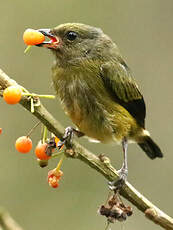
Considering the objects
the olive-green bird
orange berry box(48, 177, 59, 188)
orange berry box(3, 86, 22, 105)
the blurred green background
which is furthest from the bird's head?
the blurred green background

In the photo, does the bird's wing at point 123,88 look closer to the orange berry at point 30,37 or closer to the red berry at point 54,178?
the orange berry at point 30,37

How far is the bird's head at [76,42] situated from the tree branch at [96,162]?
123 centimetres

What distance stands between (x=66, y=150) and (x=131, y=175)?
179 inches

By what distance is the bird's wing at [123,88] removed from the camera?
4.02 m

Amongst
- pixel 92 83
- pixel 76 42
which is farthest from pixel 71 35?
pixel 92 83

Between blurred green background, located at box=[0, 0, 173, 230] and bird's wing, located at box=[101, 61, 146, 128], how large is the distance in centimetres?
165

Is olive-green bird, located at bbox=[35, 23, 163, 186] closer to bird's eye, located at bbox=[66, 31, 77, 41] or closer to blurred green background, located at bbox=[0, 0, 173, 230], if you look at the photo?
bird's eye, located at bbox=[66, 31, 77, 41]

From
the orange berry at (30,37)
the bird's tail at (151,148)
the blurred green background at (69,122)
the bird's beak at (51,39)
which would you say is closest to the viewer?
the orange berry at (30,37)

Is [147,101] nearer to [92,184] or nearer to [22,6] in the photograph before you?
[92,184]

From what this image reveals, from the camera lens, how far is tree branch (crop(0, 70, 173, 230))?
2533 mm

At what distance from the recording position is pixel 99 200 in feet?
21.9

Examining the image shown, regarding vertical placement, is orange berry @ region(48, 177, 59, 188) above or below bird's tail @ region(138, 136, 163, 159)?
above

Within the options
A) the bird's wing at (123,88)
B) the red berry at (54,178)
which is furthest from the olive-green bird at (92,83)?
the red berry at (54,178)

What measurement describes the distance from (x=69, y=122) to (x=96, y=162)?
3958 mm
